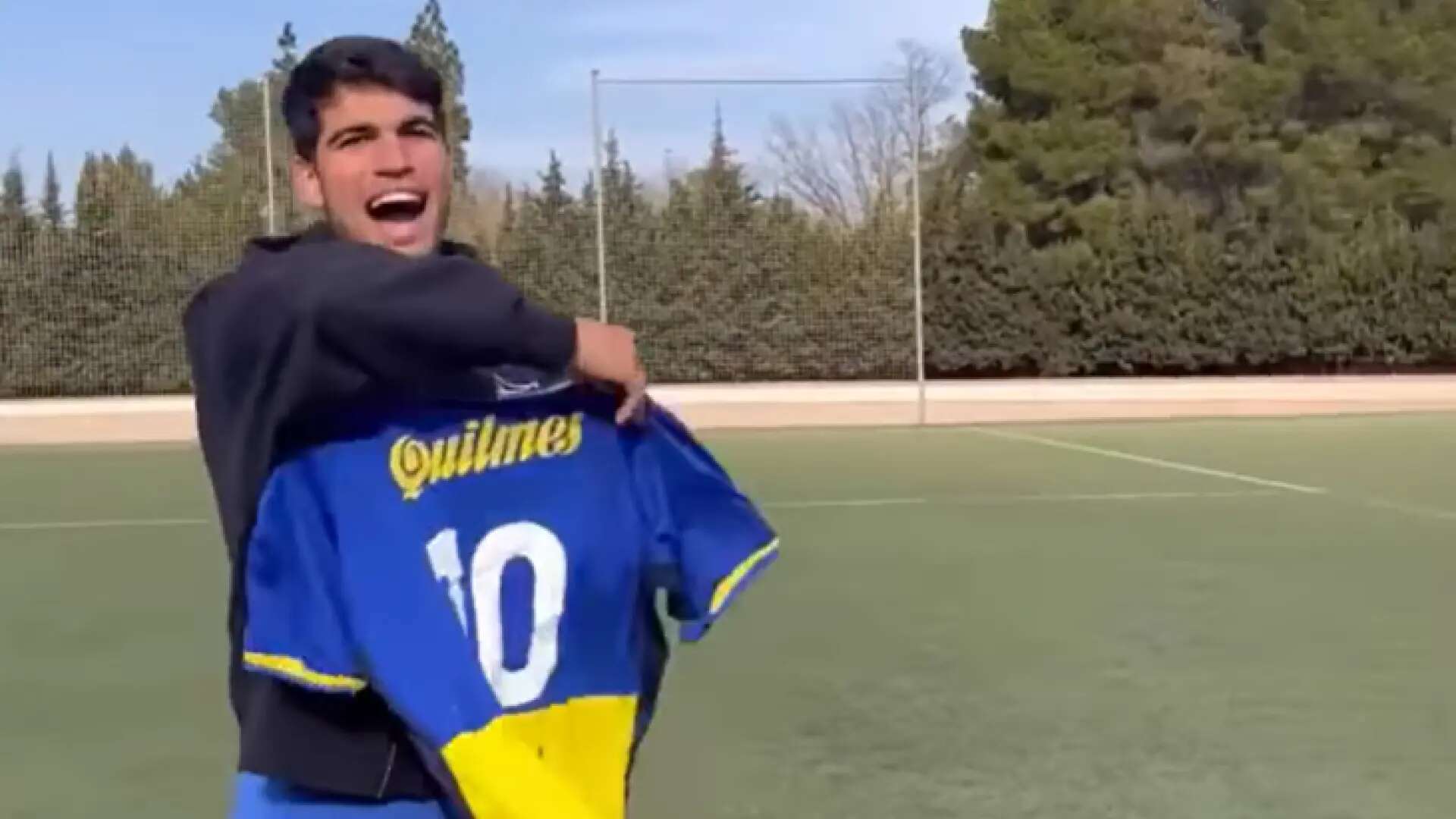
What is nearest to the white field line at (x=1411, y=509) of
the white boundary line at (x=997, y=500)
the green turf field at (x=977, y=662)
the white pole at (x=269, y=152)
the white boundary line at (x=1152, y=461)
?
the green turf field at (x=977, y=662)

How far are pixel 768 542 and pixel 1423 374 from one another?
738 inches

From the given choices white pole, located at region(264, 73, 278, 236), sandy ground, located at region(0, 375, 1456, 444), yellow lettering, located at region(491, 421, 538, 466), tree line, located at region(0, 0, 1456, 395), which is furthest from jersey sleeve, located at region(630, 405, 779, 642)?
white pole, located at region(264, 73, 278, 236)

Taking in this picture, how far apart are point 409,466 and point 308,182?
25 centimetres

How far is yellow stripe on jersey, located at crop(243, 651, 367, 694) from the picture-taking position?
1369 millimetres

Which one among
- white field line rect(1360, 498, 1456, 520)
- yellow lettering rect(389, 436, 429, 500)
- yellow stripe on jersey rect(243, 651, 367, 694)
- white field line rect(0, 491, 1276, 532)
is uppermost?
yellow lettering rect(389, 436, 429, 500)

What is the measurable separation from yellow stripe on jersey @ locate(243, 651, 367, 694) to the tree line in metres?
11.8

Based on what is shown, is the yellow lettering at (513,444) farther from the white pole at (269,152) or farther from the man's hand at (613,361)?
the white pole at (269,152)

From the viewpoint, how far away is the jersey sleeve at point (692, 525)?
1521 mm

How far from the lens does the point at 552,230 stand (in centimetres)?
1728

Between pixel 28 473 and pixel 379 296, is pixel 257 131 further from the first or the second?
pixel 379 296

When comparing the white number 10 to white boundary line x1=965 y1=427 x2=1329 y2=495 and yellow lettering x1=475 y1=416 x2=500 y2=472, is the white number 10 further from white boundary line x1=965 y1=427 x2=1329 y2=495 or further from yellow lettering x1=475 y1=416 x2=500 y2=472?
white boundary line x1=965 y1=427 x2=1329 y2=495

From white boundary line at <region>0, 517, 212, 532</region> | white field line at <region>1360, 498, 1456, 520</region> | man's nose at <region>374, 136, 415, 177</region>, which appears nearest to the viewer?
man's nose at <region>374, 136, 415, 177</region>

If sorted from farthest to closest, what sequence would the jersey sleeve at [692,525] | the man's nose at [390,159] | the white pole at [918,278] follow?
the white pole at [918,278], the jersey sleeve at [692,525], the man's nose at [390,159]

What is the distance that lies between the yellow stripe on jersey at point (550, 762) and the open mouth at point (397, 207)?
0.39 metres
